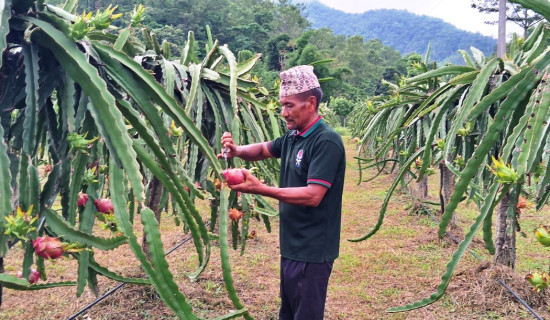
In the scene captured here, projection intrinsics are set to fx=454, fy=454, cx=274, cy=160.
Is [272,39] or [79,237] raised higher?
[272,39]

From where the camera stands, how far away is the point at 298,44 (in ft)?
90.4

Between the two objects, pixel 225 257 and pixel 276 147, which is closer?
pixel 225 257

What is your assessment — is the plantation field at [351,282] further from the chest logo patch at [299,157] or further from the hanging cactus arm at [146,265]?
the hanging cactus arm at [146,265]

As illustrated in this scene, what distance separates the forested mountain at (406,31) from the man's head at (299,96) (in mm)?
107460

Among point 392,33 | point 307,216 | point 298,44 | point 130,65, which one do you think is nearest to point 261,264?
point 307,216

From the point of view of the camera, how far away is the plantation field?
2559 mm

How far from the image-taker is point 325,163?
1.57 metres

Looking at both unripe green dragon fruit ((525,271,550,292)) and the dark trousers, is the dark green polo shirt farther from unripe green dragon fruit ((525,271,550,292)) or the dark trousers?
unripe green dragon fruit ((525,271,550,292))

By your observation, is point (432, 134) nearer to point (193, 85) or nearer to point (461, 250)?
point (461, 250)

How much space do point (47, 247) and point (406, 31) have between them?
131 m

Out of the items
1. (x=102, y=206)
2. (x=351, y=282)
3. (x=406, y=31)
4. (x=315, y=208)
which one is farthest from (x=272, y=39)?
(x=406, y=31)

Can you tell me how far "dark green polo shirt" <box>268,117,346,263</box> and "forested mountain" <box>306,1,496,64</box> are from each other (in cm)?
10751

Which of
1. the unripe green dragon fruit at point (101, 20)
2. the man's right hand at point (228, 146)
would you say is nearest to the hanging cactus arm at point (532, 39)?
the man's right hand at point (228, 146)

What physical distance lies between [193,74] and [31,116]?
97 centimetres
